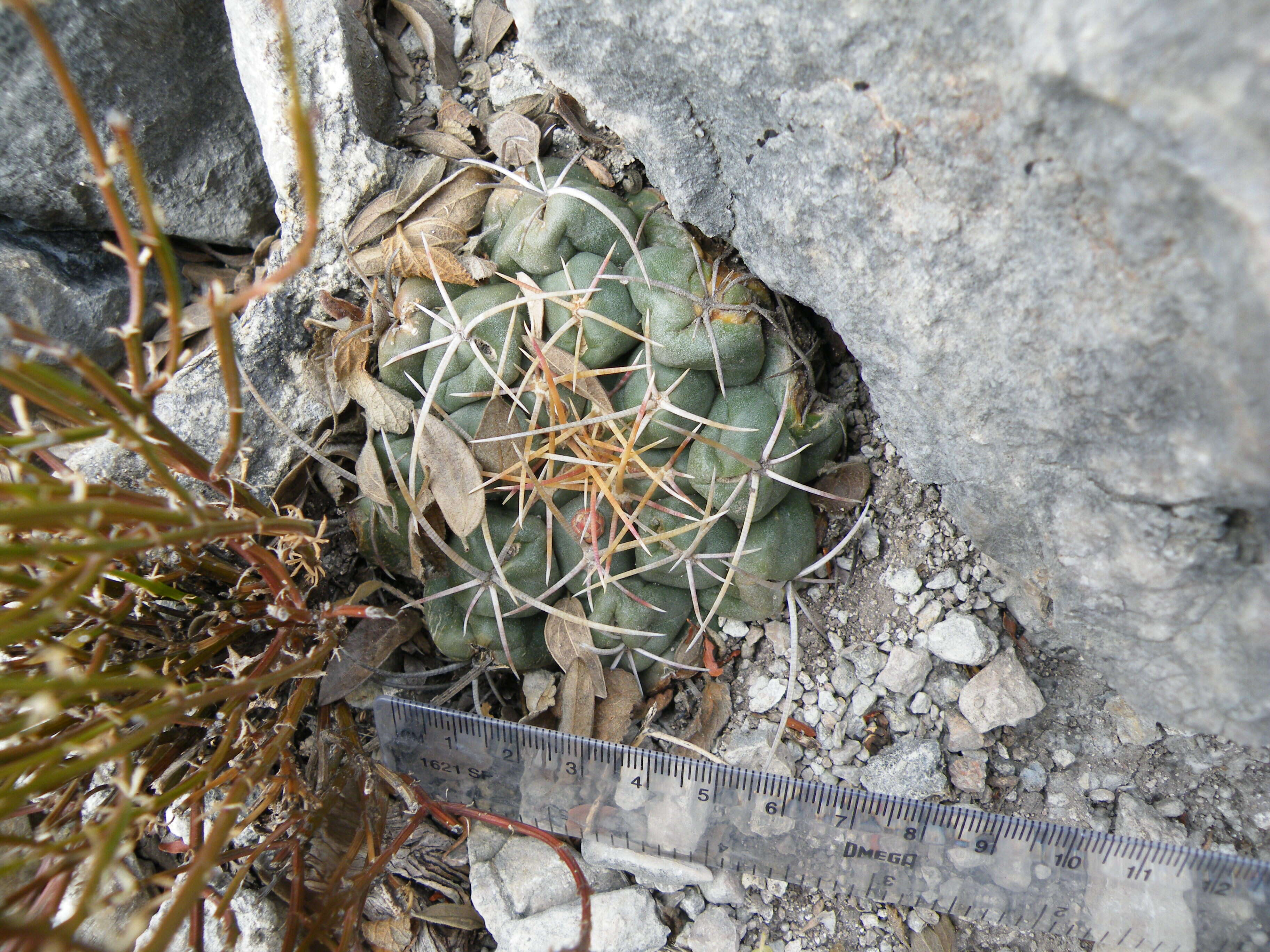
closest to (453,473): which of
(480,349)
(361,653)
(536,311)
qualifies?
(480,349)

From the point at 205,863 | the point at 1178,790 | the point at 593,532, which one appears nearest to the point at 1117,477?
the point at 1178,790

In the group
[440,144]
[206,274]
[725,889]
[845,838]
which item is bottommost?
[725,889]

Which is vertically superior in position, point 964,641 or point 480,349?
point 480,349

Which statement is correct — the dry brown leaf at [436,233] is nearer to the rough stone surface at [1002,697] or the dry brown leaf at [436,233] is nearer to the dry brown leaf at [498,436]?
the dry brown leaf at [498,436]

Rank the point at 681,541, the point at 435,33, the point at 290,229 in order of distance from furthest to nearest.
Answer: the point at 435,33 → the point at 290,229 → the point at 681,541

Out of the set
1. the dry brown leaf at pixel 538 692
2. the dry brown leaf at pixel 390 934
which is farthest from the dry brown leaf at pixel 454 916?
the dry brown leaf at pixel 538 692

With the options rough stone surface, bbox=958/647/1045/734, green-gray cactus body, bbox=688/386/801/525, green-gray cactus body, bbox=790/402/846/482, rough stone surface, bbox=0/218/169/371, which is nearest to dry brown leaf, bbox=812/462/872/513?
green-gray cactus body, bbox=790/402/846/482

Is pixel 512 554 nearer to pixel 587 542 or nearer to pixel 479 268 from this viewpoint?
pixel 587 542
